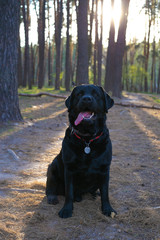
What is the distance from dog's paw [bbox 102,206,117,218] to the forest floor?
0.08 metres

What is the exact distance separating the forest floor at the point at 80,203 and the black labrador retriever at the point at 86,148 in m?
0.25

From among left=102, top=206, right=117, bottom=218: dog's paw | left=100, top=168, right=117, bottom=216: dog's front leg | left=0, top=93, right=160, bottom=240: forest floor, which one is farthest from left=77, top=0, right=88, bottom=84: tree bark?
left=102, top=206, right=117, bottom=218: dog's paw

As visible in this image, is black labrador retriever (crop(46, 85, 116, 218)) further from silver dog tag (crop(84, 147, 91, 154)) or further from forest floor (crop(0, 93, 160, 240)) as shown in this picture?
forest floor (crop(0, 93, 160, 240))

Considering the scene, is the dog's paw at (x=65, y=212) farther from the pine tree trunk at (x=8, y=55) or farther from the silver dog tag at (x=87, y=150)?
the pine tree trunk at (x=8, y=55)

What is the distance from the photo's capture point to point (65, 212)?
346 cm

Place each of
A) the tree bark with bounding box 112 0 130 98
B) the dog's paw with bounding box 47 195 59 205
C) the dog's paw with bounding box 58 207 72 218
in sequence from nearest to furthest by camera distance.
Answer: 1. the dog's paw with bounding box 58 207 72 218
2. the dog's paw with bounding box 47 195 59 205
3. the tree bark with bounding box 112 0 130 98

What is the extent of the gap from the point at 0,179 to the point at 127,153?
10.7ft

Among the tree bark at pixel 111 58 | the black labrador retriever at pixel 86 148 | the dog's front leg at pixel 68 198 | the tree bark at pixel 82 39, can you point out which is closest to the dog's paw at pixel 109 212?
the black labrador retriever at pixel 86 148

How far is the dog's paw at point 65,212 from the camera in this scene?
11.3ft

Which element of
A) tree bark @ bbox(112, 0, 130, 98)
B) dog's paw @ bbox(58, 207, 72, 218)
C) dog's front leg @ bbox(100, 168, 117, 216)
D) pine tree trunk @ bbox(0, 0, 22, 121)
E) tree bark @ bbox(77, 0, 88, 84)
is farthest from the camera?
tree bark @ bbox(112, 0, 130, 98)

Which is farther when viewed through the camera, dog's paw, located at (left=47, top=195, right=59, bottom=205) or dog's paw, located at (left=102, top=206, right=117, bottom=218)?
dog's paw, located at (left=47, top=195, right=59, bottom=205)

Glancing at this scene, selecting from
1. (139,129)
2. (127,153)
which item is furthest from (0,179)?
(139,129)

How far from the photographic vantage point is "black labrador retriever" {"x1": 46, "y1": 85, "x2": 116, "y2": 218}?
344 cm

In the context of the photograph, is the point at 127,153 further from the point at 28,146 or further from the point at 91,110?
the point at 91,110
